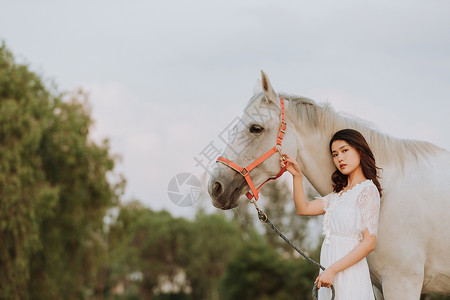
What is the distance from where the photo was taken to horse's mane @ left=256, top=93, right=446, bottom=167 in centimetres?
394

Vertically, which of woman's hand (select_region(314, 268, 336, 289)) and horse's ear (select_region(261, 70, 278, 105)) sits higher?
horse's ear (select_region(261, 70, 278, 105))

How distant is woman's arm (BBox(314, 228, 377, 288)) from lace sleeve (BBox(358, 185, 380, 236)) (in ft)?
0.20

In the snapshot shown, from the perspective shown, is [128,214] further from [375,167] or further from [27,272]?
[375,167]

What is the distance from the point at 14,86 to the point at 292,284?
19237mm

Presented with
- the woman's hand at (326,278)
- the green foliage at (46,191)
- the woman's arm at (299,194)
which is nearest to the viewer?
the woman's hand at (326,278)

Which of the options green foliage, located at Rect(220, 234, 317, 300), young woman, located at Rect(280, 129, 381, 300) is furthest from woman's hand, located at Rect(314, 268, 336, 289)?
green foliage, located at Rect(220, 234, 317, 300)

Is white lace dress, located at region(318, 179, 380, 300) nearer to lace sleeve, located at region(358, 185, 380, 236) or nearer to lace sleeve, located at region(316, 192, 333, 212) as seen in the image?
lace sleeve, located at region(358, 185, 380, 236)

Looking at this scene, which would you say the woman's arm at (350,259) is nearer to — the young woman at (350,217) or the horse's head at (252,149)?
the young woman at (350,217)

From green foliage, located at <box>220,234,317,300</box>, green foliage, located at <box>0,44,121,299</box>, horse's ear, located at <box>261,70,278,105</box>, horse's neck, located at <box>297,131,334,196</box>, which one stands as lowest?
horse's neck, located at <box>297,131,334,196</box>

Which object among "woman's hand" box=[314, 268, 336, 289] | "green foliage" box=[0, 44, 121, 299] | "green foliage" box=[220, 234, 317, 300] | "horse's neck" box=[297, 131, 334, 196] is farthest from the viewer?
"green foliage" box=[220, 234, 317, 300]

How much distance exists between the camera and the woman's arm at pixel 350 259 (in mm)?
3348

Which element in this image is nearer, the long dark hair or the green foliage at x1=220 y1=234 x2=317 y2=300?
the long dark hair

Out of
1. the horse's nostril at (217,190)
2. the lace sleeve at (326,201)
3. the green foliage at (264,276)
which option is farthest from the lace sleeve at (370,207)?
the green foliage at (264,276)

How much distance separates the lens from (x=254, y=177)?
3.89 meters
